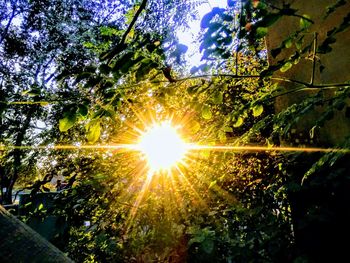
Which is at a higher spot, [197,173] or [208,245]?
[197,173]

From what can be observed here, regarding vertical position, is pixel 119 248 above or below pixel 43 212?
below

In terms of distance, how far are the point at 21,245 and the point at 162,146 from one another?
1.77m

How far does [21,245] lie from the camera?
86cm

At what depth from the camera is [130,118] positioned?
3.82 m

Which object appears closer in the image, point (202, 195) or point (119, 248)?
point (119, 248)

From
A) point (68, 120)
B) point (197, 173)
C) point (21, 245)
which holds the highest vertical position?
point (197, 173)

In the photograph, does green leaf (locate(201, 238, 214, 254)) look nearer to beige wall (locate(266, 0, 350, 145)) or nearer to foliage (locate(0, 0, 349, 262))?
foliage (locate(0, 0, 349, 262))

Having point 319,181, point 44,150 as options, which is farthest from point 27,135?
point 319,181

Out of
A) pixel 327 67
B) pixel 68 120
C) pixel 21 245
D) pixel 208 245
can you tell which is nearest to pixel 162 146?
pixel 208 245

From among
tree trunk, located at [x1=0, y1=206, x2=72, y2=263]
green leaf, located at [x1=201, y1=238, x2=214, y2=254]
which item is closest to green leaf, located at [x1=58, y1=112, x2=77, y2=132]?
tree trunk, located at [x1=0, y1=206, x2=72, y2=263]

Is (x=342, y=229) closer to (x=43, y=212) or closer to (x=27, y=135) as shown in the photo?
(x=43, y=212)

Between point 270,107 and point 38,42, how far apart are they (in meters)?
11.8

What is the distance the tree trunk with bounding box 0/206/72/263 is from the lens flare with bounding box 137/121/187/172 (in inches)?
65.5

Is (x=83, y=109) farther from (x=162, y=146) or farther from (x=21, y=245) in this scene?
(x=162, y=146)
